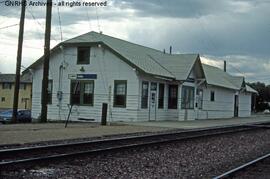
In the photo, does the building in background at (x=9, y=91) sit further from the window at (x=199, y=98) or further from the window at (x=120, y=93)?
the window at (x=120, y=93)

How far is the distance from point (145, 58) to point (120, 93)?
4.71 meters

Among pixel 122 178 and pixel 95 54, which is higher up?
pixel 95 54

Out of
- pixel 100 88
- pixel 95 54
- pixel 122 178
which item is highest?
pixel 95 54

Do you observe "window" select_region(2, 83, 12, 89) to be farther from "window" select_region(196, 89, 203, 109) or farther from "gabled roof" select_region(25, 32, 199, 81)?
"window" select_region(196, 89, 203, 109)

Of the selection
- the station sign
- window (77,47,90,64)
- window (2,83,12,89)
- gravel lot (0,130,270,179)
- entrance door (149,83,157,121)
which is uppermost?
window (77,47,90,64)

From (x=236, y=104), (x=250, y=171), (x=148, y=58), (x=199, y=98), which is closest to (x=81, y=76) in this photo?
(x=148, y=58)

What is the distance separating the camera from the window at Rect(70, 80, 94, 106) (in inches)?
1446

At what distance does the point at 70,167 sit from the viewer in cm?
1185

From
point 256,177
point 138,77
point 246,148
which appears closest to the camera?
point 256,177

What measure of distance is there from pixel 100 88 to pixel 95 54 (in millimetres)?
2485

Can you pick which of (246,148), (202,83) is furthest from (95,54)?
(246,148)

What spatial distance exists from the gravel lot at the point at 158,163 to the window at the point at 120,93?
16045 millimetres

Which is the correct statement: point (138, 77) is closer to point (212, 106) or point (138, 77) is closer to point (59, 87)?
point (59, 87)

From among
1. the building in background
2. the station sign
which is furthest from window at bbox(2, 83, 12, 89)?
the station sign
